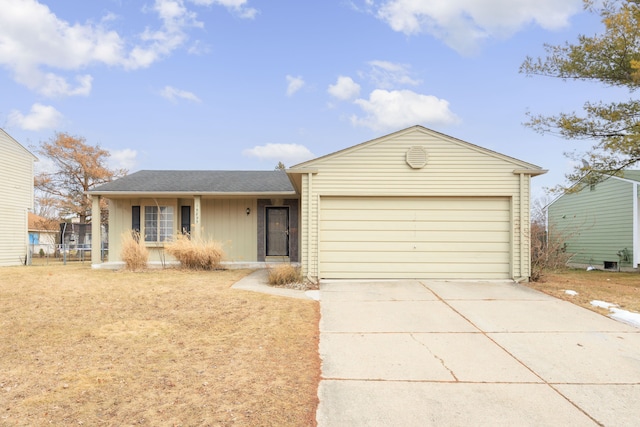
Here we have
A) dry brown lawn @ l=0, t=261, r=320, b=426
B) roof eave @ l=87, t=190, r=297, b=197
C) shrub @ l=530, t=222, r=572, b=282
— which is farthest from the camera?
roof eave @ l=87, t=190, r=297, b=197

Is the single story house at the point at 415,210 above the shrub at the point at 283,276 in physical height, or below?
above

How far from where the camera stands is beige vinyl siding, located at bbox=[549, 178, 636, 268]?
52.6 ft

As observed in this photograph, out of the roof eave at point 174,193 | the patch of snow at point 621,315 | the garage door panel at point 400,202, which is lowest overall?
the patch of snow at point 621,315

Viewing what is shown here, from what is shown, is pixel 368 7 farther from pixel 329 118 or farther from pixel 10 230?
pixel 10 230

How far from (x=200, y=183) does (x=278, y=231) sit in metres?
3.11

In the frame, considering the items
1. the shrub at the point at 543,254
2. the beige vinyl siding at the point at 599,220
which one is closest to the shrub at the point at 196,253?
the shrub at the point at 543,254

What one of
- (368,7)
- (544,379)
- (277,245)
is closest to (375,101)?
(368,7)

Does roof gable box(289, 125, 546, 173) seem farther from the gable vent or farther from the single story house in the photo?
the gable vent

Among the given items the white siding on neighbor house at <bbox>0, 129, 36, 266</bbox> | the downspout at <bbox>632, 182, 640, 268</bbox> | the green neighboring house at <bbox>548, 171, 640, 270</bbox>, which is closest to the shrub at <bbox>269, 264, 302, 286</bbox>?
the green neighboring house at <bbox>548, 171, 640, 270</bbox>

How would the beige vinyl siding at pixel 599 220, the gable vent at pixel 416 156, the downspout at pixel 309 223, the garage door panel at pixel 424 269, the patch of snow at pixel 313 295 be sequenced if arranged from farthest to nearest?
1. the beige vinyl siding at pixel 599 220
2. the garage door panel at pixel 424 269
3. the gable vent at pixel 416 156
4. the downspout at pixel 309 223
5. the patch of snow at pixel 313 295

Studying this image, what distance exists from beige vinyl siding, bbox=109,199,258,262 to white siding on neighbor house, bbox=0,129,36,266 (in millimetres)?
5067

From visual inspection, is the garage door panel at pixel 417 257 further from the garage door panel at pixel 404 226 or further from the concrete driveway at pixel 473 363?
the concrete driveway at pixel 473 363

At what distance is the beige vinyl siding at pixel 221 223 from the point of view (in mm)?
14297

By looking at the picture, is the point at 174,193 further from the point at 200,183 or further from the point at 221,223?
the point at 221,223
